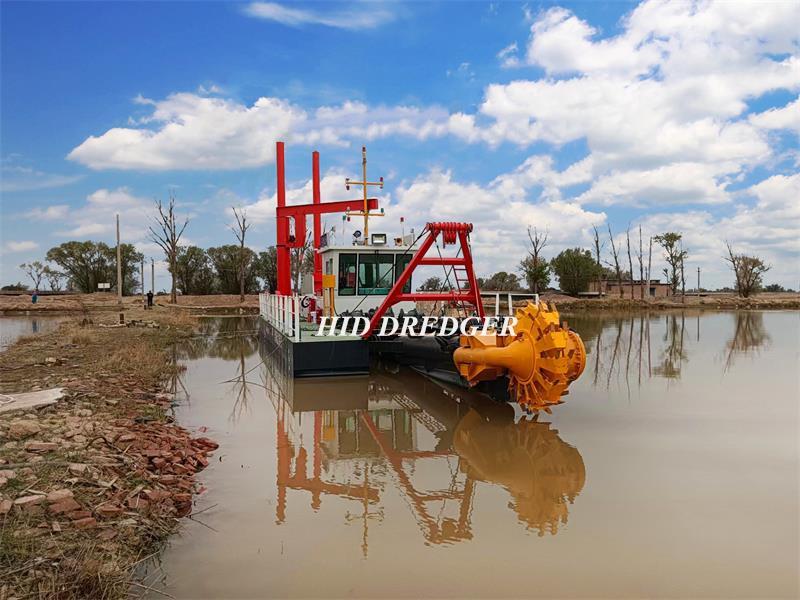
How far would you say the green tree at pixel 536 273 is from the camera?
178 feet

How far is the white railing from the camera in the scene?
39.1 feet

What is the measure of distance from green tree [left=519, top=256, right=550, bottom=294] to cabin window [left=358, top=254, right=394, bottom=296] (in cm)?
3917

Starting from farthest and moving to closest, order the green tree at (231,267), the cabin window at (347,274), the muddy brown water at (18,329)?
1. the green tree at (231,267)
2. the muddy brown water at (18,329)
3. the cabin window at (347,274)

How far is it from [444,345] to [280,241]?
10.00 m

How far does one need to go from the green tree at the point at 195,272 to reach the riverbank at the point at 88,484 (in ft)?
171

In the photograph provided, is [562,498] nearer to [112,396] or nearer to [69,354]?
[112,396]

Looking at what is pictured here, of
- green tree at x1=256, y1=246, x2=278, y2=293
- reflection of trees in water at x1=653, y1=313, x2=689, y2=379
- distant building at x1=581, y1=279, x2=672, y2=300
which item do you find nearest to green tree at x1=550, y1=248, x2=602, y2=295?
distant building at x1=581, y1=279, x2=672, y2=300

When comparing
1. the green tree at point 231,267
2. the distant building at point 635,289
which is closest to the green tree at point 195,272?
the green tree at point 231,267

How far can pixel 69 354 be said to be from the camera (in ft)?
44.7

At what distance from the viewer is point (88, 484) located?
16.0ft

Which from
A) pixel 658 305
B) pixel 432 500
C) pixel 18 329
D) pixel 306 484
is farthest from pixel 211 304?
pixel 432 500

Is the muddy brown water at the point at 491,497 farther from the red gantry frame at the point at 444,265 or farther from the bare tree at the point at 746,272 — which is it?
the bare tree at the point at 746,272

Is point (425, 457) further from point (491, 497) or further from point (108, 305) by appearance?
point (108, 305)

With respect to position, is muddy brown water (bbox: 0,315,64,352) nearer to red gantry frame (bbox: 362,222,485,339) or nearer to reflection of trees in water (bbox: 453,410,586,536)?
red gantry frame (bbox: 362,222,485,339)
